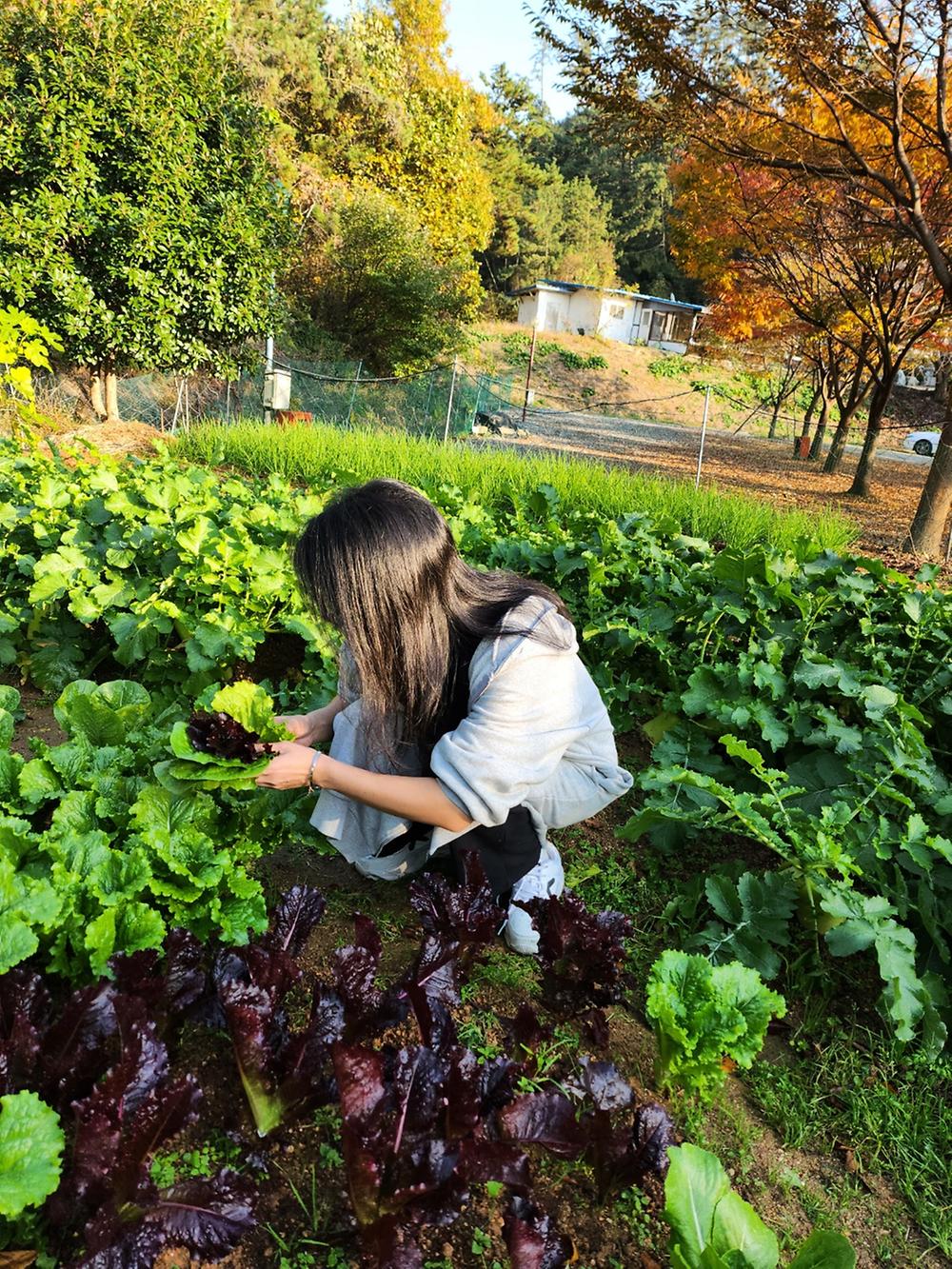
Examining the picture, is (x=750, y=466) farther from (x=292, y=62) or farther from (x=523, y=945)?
(x=292, y=62)

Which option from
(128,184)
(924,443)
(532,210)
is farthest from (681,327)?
(128,184)

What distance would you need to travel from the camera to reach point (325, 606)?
1770mm

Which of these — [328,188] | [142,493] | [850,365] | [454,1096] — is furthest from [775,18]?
[328,188]

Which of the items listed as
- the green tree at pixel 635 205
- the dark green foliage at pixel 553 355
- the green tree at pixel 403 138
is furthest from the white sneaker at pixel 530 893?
the green tree at pixel 635 205

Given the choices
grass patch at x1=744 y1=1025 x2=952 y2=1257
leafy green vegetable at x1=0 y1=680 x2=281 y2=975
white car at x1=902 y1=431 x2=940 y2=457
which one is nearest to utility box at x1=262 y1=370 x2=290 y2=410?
leafy green vegetable at x1=0 y1=680 x2=281 y2=975

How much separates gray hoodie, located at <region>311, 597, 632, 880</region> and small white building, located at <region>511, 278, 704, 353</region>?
3567 centimetres

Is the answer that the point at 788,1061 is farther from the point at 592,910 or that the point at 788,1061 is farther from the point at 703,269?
the point at 703,269

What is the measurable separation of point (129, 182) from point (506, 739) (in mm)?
9150

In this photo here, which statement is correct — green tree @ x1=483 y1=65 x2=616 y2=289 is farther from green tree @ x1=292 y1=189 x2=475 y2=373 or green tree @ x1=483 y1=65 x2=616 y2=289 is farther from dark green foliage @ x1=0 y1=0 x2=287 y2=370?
dark green foliage @ x1=0 y1=0 x2=287 y2=370

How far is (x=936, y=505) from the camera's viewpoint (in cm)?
680

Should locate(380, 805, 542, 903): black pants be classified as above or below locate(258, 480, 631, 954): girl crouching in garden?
below

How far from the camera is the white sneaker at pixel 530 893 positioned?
214cm

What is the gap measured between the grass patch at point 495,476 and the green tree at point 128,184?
1920 millimetres

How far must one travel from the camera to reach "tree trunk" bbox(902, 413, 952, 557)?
670 centimetres
